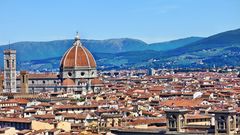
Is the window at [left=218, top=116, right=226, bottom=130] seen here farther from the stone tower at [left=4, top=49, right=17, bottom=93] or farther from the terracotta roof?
the stone tower at [left=4, top=49, right=17, bottom=93]

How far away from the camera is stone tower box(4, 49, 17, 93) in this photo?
434 feet

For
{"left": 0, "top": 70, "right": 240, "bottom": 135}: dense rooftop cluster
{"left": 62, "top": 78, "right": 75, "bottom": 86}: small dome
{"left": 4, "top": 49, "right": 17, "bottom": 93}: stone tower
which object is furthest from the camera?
{"left": 4, "top": 49, "right": 17, "bottom": 93}: stone tower

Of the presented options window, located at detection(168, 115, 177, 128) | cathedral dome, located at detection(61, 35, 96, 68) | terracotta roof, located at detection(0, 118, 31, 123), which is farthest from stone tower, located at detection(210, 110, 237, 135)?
cathedral dome, located at detection(61, 35, 96, 68)

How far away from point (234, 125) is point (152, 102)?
45.9 meters

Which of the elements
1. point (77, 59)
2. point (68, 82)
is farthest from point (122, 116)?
point (77, 59)

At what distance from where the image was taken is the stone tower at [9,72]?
13238cm

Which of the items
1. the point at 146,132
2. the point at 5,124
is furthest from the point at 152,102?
the point at 146,132

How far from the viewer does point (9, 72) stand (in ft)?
438

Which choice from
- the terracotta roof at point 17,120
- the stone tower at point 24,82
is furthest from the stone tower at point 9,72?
the terracotta roof at point 17,120

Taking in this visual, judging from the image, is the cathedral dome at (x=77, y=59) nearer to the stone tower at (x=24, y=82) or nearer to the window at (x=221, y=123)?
the stone tower at (x=24, y=82)

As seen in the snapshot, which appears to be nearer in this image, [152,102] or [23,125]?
[23,125]

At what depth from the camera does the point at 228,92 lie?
353 feet

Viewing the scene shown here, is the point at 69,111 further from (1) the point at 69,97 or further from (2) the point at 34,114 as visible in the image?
(1) the point at 69,97

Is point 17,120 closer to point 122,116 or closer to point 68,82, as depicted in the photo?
point 122,116
